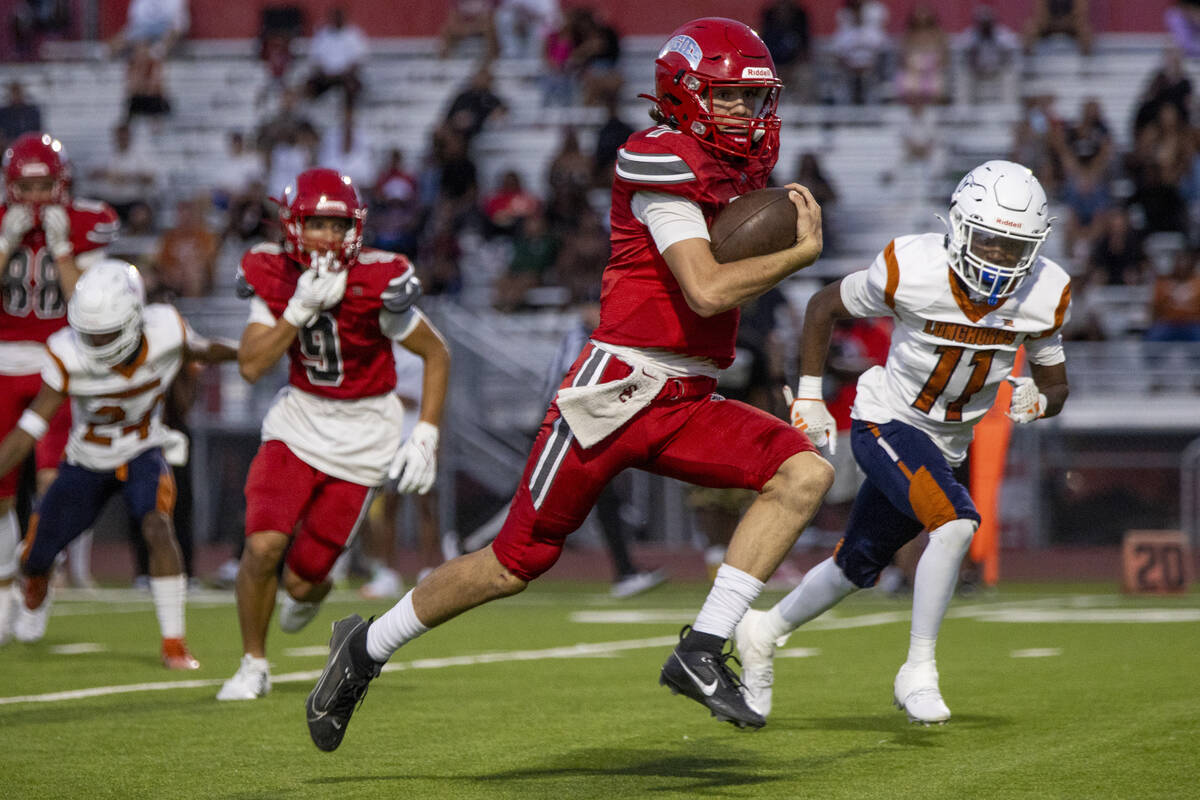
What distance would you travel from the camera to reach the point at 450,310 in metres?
13.8

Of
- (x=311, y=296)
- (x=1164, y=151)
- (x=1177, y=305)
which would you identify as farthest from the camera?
(x=1164, y=151)

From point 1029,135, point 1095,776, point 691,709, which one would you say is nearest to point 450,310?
point 1029,135

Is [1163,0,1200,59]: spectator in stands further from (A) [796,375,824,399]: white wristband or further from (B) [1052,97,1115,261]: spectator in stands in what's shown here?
(A) [796,375,824,399]: white wristband

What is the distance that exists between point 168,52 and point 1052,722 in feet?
54.4

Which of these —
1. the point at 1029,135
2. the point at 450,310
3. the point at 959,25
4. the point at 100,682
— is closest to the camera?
the point at 100,682

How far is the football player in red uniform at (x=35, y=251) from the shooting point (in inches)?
334

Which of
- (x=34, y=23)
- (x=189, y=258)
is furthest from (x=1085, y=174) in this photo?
(x=34, y=23)

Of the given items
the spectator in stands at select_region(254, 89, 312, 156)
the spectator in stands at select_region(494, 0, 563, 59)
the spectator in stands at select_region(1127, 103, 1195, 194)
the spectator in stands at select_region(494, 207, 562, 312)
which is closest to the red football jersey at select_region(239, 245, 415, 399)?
the spectator in stands at select_region(494, 207, 562, 312)

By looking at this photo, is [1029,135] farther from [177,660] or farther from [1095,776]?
[1095,776]

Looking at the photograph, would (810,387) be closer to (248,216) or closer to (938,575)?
(938,575)

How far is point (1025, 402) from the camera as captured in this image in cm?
552

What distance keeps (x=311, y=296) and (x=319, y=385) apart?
1.62 feet

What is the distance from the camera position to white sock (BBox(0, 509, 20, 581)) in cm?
802

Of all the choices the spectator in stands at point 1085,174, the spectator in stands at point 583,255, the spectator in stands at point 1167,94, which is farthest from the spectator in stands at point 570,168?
the spectator in stands at point 1167,94
